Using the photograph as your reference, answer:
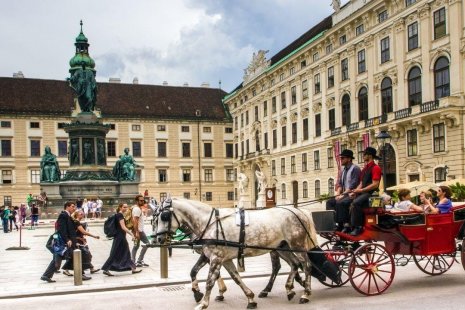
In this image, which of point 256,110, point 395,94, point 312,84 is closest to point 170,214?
point 395,94

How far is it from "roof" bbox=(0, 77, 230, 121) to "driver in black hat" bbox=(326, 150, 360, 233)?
60.0 m

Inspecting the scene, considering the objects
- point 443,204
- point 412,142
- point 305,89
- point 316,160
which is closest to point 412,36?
point 412,142

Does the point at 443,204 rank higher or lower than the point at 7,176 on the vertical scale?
lower

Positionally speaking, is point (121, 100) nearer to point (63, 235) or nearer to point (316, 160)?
point (316, 160)

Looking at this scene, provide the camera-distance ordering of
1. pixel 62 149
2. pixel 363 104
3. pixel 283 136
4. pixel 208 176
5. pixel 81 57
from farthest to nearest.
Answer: pixel 208 176 < pixel 62 149 < pixel 283 136 < pixel 363 104 < pixel 81 57

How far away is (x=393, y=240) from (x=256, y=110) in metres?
52.6

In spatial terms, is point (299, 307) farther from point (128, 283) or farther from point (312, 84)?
point (312, 84)

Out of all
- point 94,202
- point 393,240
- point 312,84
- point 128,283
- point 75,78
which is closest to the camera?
point 393,240

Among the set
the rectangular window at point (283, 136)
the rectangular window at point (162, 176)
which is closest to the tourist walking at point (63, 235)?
the rectangular window at point (283, 136)

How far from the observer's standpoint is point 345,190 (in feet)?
33.8

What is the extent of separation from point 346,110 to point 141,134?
3306 cm

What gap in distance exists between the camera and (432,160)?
1314 inches

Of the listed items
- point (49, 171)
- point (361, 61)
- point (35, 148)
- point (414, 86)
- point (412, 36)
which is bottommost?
point (49, 171)

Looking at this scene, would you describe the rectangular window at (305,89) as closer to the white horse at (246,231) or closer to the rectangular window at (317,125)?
the rectangular window at (317,125)
